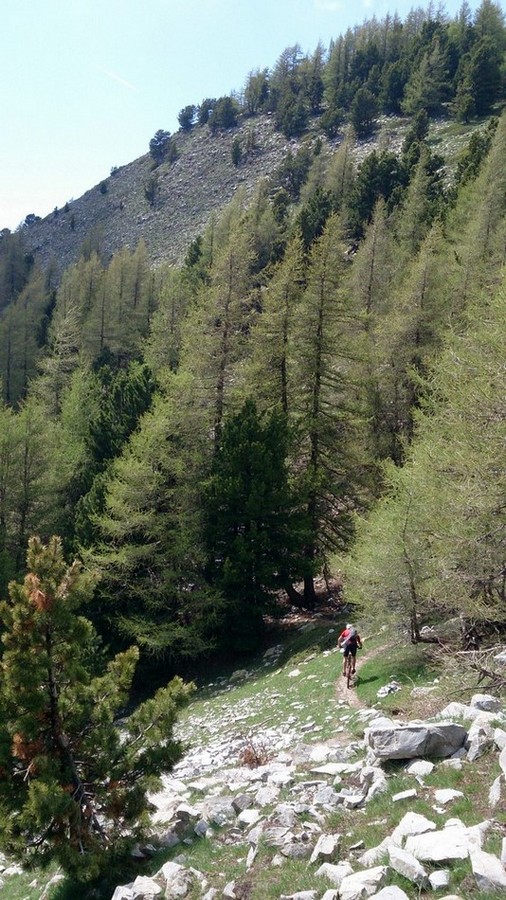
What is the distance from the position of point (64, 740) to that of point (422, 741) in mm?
5398

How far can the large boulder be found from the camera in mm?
8367

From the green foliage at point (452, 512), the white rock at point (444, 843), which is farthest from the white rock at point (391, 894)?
the green foliage at point (452, 512)

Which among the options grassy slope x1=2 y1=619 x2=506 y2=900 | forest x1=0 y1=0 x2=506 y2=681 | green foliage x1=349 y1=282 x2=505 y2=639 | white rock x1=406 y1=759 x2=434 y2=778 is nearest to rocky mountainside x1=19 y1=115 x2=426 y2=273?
forest x1=0 y1=0 x2=506 y2=681

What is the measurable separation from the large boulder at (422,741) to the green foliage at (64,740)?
3490 millimetres

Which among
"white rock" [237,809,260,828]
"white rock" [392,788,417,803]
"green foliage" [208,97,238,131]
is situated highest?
"green foliage" [208,97,238,131]

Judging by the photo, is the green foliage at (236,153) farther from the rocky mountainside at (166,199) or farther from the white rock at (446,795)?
the white rock at (446,795)

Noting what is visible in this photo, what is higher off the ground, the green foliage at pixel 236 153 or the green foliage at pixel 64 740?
the green foliage at pixel 236 153

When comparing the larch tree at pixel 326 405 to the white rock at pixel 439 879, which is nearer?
the white rock at pixel 439 879

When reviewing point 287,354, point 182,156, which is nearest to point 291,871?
point 287,354

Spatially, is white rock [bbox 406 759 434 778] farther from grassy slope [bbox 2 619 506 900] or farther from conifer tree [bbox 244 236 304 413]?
conifer tree [bbox 244 236 304 413]

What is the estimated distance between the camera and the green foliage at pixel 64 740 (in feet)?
Answer: 27.9

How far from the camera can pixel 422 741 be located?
8422 mm

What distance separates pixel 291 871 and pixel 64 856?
356 centimetres

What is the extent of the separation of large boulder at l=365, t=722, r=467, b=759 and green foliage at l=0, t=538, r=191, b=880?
11.4 ft
